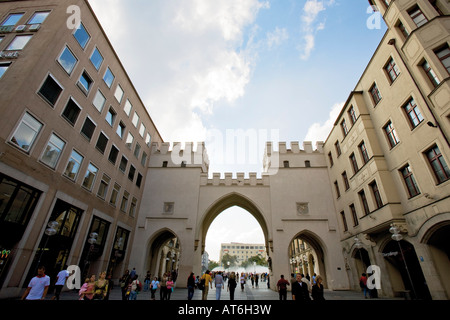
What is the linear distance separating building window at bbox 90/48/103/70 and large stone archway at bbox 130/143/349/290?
490 inches

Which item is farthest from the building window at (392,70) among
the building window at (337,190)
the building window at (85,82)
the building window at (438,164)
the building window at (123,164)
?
the building window at (123,164)

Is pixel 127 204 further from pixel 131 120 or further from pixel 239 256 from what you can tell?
pixel 239 256

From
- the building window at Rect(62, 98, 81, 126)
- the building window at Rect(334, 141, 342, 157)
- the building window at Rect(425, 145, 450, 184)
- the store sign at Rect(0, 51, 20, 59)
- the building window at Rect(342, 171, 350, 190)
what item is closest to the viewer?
the building window at Rect(425, 145, 450, 184)

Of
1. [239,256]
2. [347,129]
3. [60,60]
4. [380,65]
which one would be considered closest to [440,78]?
[380,65]

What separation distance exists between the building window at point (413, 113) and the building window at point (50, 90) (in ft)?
70.4

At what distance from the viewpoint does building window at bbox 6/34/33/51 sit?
44.5 ft

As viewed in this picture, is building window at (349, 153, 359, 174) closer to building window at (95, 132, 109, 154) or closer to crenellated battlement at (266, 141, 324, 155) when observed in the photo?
crenellated battlement at (266, 141, 324, 155)

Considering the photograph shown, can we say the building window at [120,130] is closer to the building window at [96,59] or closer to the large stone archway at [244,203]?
the building window at [96,59]

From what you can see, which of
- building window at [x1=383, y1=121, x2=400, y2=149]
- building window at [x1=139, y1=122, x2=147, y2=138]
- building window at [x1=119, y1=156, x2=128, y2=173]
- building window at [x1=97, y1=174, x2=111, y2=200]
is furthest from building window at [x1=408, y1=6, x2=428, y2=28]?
building window at [x1=139, y1=122, x2=147, y2=138]

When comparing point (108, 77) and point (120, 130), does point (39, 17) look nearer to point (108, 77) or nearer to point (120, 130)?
point (108, 77)

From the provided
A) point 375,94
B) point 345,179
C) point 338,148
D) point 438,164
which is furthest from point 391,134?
point 338,148

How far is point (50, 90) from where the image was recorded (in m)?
13.7

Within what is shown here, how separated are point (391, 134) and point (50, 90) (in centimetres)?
2195
